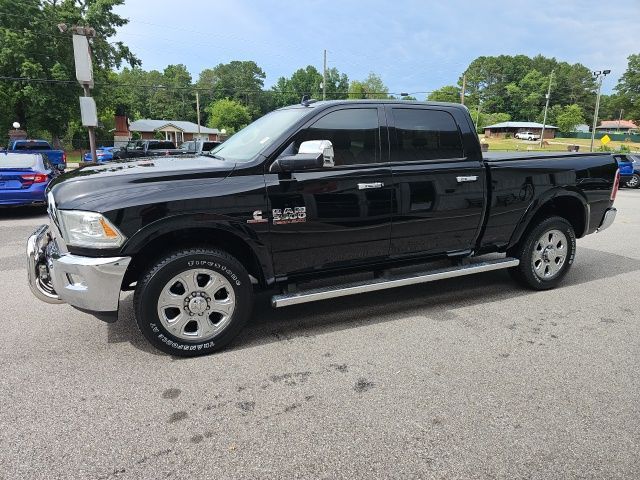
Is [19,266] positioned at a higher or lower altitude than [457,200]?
lower

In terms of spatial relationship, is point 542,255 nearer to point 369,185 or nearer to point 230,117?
point 369,185

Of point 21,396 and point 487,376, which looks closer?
point 21,396

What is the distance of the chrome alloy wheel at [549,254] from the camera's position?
5074mm

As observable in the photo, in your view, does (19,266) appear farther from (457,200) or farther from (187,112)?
(187,112)

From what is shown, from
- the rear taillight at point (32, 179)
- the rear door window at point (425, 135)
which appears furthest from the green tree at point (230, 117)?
the rear door window at point (425, 135)

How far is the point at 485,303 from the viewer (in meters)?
4.77

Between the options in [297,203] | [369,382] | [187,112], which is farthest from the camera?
[187,112]

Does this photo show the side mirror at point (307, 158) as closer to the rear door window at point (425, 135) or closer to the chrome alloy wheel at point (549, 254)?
the rear door window at point (425, 135)

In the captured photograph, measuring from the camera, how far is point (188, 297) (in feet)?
11.3

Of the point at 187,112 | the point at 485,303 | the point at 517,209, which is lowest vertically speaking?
the point at 485,303

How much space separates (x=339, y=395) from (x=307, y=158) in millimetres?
1751

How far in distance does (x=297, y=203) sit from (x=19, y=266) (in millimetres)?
4700

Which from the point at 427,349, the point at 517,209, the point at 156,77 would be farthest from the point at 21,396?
the point at 156,77

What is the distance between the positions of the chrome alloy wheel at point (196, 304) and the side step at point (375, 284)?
42 cm
